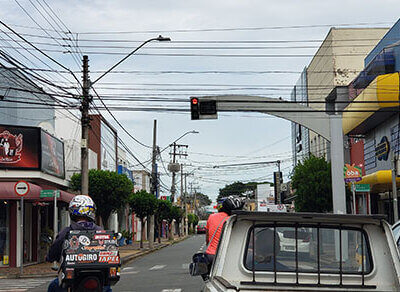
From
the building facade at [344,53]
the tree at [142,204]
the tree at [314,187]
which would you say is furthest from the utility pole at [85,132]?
the building facade at [344,53]

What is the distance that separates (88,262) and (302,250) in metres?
2.30

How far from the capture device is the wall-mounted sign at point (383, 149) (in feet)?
90.2

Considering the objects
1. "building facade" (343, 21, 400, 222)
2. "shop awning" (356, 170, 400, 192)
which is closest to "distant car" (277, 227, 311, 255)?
"building facade" (343, 21, 400, 222)

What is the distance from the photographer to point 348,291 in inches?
198

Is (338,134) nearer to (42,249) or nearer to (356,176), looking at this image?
(356,176)

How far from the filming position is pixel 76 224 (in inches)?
272

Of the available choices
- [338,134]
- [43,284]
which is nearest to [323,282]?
[43,284]

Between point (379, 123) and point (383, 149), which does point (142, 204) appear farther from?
point (383, 149)

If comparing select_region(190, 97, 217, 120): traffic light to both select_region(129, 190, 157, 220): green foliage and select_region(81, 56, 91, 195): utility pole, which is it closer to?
select_region(81, 56, 91, 195): utility pole

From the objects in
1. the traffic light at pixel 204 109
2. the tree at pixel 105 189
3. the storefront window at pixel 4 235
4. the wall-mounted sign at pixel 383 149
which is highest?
the traffic light at pixel 204 109

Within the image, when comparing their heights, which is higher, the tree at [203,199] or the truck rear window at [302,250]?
the tree at [203,199]

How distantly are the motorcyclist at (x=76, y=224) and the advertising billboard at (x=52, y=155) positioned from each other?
19.6 meters

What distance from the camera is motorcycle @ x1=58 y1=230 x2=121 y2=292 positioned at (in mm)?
6426

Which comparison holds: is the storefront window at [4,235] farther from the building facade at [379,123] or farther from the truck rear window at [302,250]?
the truck rear window at [302,250]
